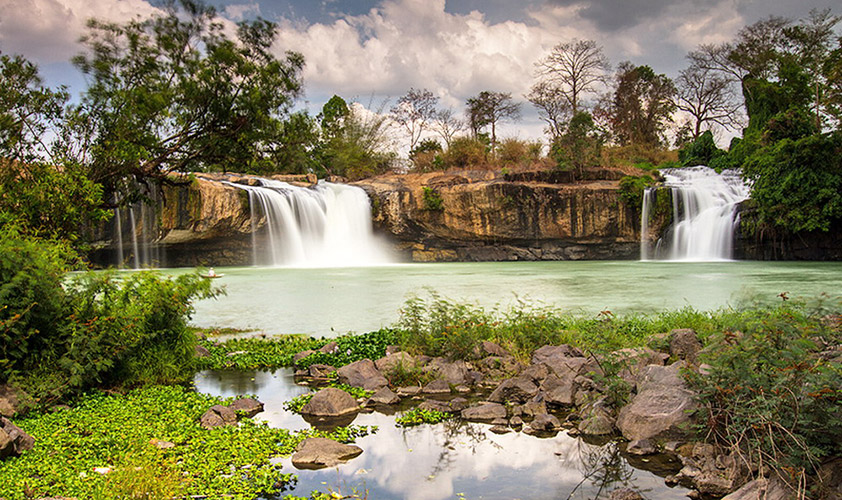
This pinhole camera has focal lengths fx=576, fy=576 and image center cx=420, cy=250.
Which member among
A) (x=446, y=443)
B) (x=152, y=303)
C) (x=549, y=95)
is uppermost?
(x=549, y=95)

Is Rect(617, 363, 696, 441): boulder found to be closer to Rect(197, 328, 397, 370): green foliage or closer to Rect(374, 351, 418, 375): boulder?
Rect(374, 351, 418, 375): boulder

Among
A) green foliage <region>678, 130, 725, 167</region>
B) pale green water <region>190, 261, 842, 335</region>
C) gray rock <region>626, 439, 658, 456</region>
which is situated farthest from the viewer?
green foliage <region>678, 130, 725, 167</region>

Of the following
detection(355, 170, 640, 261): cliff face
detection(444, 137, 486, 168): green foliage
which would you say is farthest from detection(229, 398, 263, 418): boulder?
detection(444, 137, 486, 168): green foliage

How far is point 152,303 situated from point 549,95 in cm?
3984

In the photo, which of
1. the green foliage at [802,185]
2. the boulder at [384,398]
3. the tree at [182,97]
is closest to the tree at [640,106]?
the green foliage at [802,185]

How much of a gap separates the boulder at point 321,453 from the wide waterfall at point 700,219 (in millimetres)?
25146

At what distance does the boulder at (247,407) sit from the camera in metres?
4.92

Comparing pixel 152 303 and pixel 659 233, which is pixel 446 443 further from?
pixel 659 233

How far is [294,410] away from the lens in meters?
5.12

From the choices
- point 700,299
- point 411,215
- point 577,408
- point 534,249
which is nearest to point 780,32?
point 534,249

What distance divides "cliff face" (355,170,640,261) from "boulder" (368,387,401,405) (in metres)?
23.4

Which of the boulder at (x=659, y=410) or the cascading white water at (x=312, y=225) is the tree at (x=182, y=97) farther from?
the cascading white water at (x=312, y=225)

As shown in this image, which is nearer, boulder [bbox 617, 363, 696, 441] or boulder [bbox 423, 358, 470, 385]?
boulder [bbox 617, 363, 696, 441]

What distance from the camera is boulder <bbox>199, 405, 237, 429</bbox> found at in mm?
4539
